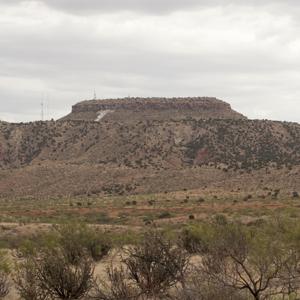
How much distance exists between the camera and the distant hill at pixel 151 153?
8631cm

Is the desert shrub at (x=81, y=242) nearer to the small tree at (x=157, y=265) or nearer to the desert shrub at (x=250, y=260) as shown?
the small tree at (x=157, y=265)

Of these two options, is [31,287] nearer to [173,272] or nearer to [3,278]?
[3,278]

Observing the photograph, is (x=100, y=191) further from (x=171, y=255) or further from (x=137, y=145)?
(x=171, y=255)

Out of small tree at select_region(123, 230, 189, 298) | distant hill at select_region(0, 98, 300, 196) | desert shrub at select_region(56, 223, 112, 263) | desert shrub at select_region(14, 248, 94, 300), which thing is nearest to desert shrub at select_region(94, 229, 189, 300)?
small tree at select_region(123, 230, 189, 298)

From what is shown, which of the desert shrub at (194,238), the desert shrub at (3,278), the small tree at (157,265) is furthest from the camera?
the desert shrub at (194,238)

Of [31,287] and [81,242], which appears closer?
[31,287]

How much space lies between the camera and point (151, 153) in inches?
4250

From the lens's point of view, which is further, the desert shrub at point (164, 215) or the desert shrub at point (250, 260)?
the desert shrub at point (164, 215)

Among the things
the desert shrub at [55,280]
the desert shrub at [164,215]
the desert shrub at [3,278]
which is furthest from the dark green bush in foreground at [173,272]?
the desert shrub at [164,215]

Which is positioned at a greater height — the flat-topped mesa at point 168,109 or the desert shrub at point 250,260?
the flat-topped mesa at point 168,109

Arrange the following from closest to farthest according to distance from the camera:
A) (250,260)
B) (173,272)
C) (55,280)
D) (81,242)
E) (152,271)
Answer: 1. (250,260)
2. (173,272)
3. (152,271)
4. (55,280)
5. (81,242)

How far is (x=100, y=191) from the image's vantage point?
86375 mm

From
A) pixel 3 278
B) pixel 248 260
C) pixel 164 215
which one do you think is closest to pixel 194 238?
pixel 248 260

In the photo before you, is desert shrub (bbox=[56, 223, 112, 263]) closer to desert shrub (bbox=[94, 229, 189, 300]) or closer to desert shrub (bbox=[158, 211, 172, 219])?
desert shrub (bbox=[94, 229, 189, 300])
